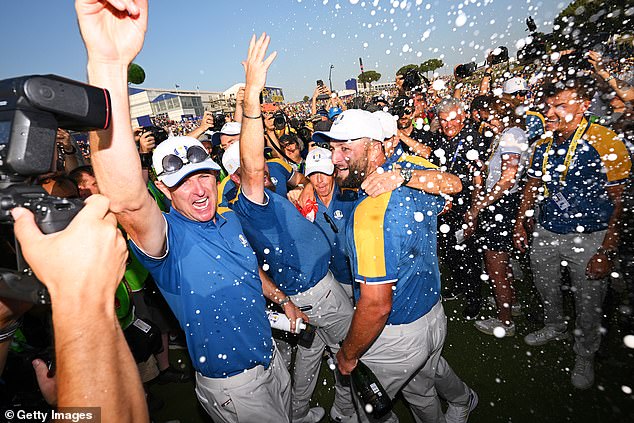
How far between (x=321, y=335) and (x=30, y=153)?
3.21 meters

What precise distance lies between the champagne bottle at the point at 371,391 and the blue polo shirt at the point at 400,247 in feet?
1.51

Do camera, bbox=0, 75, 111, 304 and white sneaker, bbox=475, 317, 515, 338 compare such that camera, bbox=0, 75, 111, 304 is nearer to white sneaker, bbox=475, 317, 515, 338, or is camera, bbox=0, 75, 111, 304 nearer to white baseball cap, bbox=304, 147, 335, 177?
white baseball cap, bbox=304, 147, 335, 177

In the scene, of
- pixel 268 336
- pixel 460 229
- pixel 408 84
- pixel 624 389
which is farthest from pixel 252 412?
pixel 408 84

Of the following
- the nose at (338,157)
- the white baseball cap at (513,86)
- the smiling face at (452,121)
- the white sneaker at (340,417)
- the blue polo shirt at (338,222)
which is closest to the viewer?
the nose at (338,157)

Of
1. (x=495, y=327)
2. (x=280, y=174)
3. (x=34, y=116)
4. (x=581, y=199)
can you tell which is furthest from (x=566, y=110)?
(x=34, y=116)

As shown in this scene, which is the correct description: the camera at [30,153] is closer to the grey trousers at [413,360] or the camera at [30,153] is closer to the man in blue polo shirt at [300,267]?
the man in blue polo shirt at [300,267]

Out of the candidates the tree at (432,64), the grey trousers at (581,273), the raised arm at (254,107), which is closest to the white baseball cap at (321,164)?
the raised arm at (254,107)

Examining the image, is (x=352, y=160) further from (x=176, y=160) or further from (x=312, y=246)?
(x=176, y=160)

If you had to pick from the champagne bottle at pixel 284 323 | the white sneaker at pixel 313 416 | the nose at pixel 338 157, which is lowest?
the white sneaker at pixel 313 416

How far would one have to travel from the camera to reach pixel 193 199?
2.49 m

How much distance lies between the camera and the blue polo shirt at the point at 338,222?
3.84m

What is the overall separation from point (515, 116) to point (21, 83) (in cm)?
510

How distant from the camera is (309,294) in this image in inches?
137

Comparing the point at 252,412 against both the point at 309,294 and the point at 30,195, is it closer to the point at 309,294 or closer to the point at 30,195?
the point at 309,294
